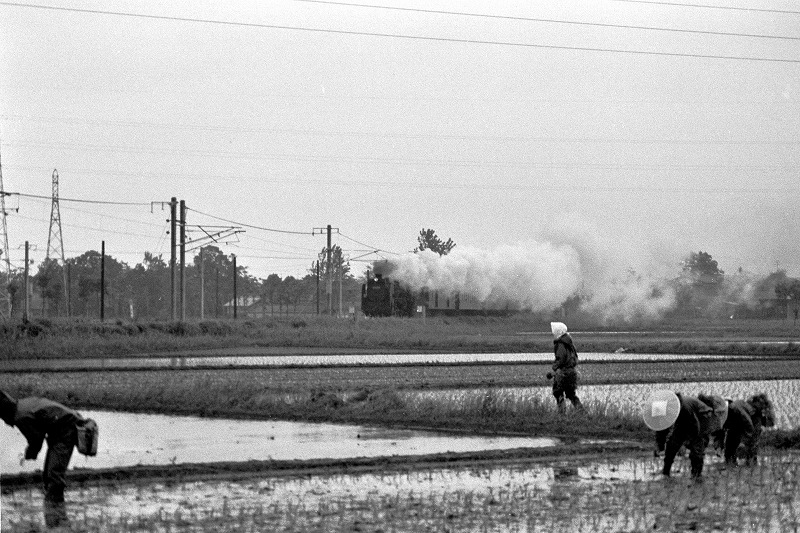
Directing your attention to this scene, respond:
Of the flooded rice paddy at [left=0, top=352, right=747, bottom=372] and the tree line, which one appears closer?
the flooded rice paddy at [left=0, top=352, right=747, bottom=372]

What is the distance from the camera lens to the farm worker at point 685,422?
48.2ft

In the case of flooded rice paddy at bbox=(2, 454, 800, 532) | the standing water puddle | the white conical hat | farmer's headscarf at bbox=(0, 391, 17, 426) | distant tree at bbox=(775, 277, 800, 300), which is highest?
distant tree at bbox=(775, 277, 800, 300)

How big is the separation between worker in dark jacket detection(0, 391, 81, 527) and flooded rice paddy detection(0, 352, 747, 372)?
23.1 m

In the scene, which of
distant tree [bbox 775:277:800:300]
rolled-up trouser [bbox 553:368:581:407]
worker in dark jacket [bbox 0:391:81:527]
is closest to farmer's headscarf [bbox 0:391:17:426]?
worker in dark jacket [bbox 0:391:81:527]

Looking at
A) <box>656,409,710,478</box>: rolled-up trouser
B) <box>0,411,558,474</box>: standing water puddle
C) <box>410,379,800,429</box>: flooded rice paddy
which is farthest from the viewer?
<box>410,379,800,429</box>: flooded rice paddy

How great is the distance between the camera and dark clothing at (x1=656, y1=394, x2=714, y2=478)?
48.4ft

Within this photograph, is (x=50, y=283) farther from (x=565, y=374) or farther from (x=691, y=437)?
(x=691, y=437)

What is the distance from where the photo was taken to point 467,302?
84.9 meters

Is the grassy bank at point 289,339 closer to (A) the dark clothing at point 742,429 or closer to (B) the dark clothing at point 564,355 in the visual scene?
(B) the dark clothing at point 564,355

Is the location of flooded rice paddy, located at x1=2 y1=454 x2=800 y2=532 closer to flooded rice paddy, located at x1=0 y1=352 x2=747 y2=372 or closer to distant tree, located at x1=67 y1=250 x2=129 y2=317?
flooded rice paddy, located at x1=0 y1=352 x2=747 y2=372

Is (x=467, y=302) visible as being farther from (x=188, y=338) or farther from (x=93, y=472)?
(x=93, y=472)

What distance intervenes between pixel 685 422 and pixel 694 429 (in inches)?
5.5

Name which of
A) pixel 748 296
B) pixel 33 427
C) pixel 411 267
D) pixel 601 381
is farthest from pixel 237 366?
pixel 748 296

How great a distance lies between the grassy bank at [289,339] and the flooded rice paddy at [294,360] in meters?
3.73
